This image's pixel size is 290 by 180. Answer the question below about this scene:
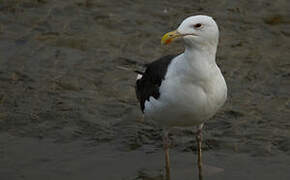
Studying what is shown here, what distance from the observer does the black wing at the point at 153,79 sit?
6832 mm

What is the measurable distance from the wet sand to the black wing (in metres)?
0.82

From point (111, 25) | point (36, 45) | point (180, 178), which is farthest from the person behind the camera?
point (111, 25)

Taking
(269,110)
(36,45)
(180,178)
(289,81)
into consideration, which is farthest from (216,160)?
(36,45)

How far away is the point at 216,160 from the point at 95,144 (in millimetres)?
1533

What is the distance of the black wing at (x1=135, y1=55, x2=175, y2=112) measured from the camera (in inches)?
269

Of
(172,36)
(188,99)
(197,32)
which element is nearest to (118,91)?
(188,99)

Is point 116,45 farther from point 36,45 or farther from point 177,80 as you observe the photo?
point 177,80

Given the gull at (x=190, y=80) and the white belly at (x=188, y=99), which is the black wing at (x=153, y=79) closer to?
the gull at (x=190, y=80)

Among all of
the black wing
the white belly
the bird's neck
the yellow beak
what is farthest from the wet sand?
the yellow beak

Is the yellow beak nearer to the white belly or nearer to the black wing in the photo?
the white belly

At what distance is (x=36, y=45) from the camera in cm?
1007

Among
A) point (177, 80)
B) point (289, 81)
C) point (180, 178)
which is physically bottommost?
point (180, 178)

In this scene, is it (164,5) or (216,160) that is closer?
(216,160)

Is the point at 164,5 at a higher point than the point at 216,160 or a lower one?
higher
